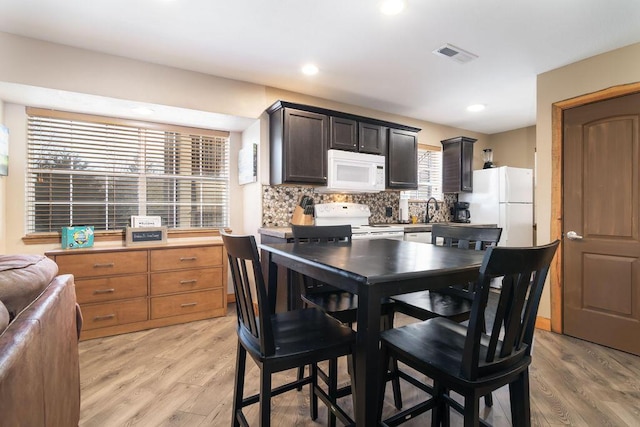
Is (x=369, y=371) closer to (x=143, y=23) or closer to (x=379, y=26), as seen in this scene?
(x=379, y=26)

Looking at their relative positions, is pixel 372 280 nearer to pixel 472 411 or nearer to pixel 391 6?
pixel 472 411

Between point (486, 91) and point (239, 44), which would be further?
Result: point (486, 91)

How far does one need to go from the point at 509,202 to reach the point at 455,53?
256 cm

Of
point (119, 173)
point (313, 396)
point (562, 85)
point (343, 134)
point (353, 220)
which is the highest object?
point (562, 85)

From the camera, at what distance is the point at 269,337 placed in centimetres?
117

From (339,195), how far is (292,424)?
2.85m

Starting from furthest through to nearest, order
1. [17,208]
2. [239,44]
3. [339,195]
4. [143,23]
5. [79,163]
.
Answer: [339,195], [79,163], [17,208], [239,44], [143,23]

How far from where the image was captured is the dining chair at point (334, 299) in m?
1.75

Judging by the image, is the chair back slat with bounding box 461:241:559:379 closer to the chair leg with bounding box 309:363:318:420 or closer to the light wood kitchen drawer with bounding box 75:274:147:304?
the chair leg with bounding box 309:363:318:420

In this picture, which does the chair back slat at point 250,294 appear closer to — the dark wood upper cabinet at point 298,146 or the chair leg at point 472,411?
the chair leg at point 472,411

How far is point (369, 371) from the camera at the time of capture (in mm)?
1088

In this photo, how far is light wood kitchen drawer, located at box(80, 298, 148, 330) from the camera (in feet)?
8.90

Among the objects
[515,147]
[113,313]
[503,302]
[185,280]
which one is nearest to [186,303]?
[185,280]

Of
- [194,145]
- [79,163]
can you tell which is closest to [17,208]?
[79,163]
